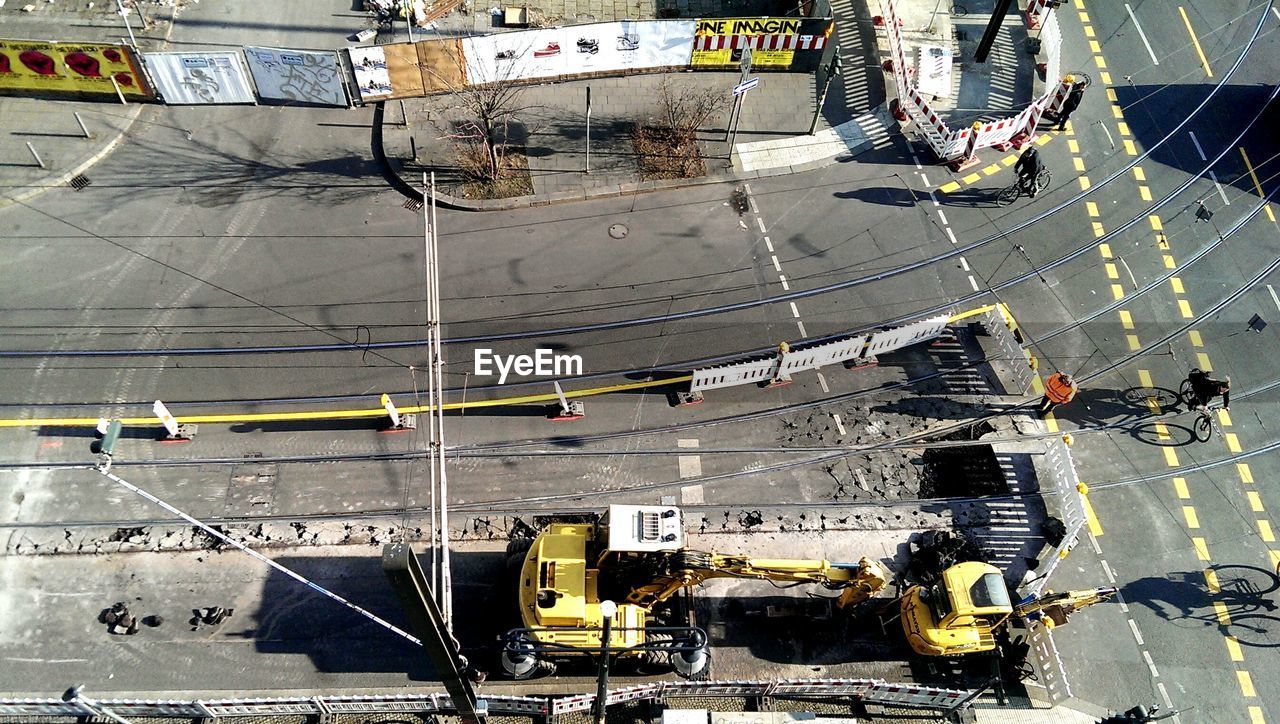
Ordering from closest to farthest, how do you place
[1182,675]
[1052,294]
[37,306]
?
[1182,675]
[37,306]
[1052,294]

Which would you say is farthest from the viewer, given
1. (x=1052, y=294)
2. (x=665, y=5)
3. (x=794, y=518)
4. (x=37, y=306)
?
(x=665, y=5)

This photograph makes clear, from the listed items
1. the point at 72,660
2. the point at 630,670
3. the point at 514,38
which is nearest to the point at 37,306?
the point at 72,660

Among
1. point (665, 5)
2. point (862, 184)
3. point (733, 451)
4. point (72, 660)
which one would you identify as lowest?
point (72, 660)

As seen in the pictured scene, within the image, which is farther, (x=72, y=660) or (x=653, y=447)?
(x=653, y=447)

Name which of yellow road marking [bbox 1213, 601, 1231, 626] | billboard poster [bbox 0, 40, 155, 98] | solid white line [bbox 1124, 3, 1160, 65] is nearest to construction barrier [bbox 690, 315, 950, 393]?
yellow road marking [bbox 1213, 601, 1231, 626]

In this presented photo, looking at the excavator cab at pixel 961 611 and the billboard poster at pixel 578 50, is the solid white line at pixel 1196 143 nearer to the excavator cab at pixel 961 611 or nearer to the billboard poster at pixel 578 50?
the billboard poster at pixel 578 50

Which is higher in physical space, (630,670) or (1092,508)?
(1092,508)

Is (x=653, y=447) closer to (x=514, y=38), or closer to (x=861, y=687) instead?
(x=861, y=687)
